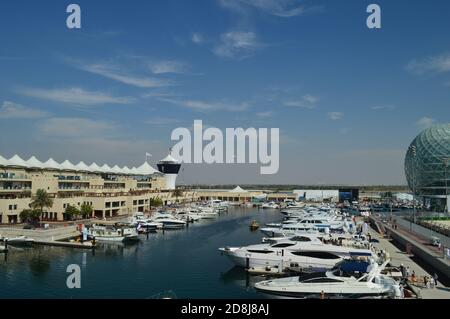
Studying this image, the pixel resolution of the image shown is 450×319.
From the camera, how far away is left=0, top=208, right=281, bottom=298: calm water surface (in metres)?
20.2

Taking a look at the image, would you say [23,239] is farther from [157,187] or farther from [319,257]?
[157,187]

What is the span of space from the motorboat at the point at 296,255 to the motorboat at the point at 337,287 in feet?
18.5

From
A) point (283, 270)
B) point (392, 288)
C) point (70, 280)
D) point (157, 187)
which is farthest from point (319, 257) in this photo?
point (157, 187)

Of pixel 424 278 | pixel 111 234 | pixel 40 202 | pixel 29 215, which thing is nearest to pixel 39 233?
pixel 111 234

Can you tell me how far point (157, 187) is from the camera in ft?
285

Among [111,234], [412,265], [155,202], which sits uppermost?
[155,202]

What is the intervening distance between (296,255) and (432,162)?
4485 cm

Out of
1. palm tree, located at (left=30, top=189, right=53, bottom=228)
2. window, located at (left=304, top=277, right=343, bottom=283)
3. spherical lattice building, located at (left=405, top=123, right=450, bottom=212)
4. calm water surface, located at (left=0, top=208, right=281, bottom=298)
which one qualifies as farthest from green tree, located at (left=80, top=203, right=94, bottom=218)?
spherical lattice building, located at (left=405, top=123, right=450, bottom=212)

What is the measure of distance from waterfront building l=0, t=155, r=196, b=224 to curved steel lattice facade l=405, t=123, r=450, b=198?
41.1 metres

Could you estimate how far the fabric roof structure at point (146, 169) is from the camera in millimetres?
98512

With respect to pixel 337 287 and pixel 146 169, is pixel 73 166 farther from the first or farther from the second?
pixel 337 287

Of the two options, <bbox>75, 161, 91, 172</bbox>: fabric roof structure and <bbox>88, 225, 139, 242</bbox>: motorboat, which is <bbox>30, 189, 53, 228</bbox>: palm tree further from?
<bbox>75, 161, 91, 172</bbox>: fabric roof structure

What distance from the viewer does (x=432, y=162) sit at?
61.1 m
